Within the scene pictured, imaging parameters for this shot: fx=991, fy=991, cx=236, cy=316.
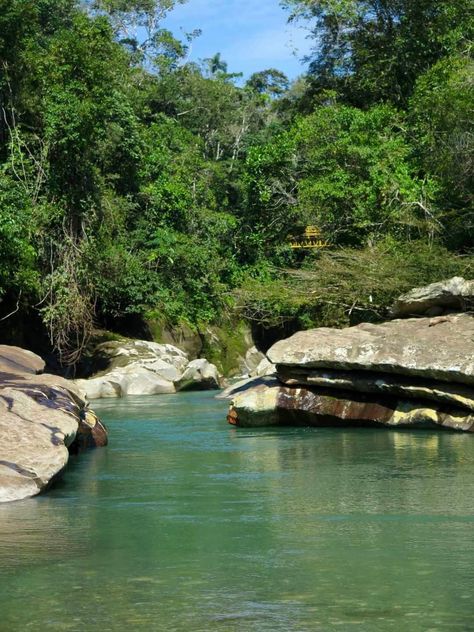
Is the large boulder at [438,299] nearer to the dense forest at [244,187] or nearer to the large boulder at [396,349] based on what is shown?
the large boulder at [396,349]

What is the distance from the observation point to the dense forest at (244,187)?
790 inches

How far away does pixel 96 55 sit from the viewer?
77.6 ft

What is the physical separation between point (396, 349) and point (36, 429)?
561 cm

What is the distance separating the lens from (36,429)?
9016 millimetres

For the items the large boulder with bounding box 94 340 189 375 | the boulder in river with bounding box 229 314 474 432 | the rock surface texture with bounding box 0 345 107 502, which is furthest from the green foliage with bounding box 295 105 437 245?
the rock surface texture with bounding box 0 345 107 502

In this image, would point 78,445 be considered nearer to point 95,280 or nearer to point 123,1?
point 95,280

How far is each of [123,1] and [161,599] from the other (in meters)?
40.8

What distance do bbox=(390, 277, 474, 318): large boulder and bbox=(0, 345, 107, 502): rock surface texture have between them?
215 inches

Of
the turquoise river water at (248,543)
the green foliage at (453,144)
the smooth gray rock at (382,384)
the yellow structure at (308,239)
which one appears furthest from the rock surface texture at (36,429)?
the yellow structure at (308,239)

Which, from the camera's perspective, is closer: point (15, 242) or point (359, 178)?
point (15, 242)

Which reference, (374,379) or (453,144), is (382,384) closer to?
(374,379)

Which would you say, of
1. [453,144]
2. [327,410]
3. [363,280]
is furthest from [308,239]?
[327,410]

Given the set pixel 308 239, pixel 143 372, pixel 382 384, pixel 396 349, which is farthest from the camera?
pixel 308 239

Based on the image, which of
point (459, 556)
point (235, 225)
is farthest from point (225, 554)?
point (235, 225)
